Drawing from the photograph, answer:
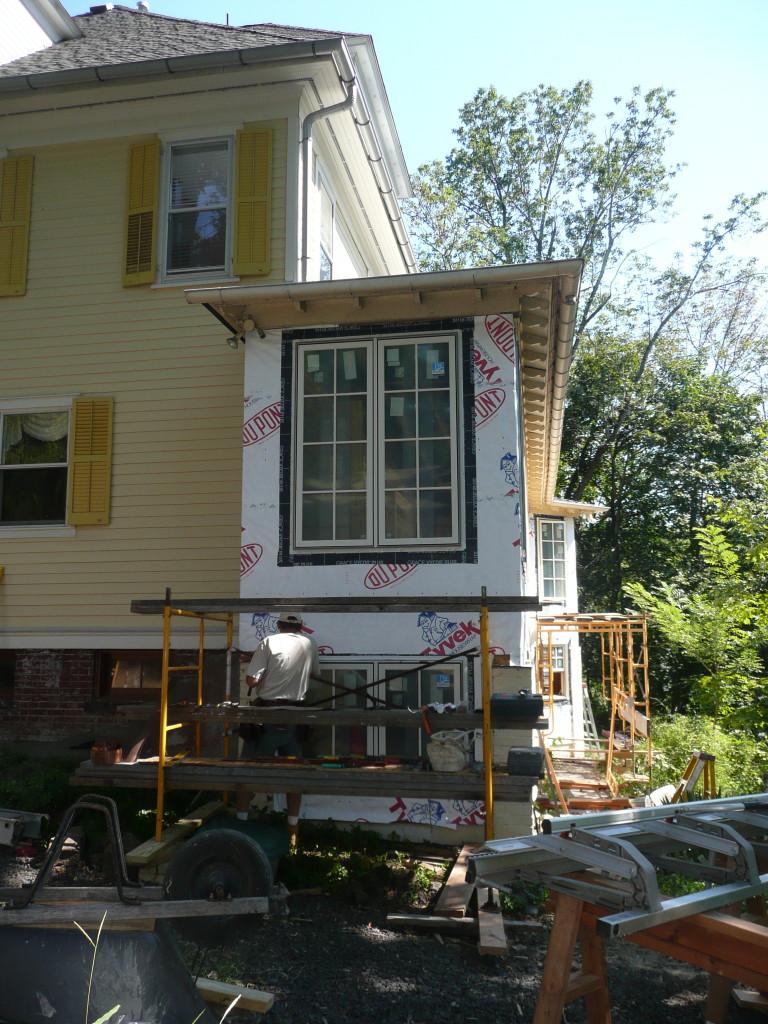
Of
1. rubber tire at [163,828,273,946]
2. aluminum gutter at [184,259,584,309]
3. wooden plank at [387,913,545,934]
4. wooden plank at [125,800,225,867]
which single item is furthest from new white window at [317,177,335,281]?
wooden plank at [387,913,545,934]

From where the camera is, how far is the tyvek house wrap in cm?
746

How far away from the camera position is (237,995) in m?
4.46

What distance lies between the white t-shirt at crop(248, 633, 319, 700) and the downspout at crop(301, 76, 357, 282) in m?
4.35

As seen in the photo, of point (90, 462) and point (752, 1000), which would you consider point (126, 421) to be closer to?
point (90, 462)

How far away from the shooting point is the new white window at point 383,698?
759 cm

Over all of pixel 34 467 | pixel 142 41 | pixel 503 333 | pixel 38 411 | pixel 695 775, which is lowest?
pixel 695 775

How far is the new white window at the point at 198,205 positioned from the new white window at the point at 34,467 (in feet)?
7.59

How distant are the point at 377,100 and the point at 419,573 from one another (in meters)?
6.77

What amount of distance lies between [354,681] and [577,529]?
18.9m

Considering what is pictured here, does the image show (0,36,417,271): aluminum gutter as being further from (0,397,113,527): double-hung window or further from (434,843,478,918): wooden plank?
(434,843,478,918): wooden plank

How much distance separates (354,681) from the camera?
778cm

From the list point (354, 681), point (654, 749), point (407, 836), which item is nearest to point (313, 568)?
point (354, 681)

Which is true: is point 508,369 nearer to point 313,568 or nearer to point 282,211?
point 313,568

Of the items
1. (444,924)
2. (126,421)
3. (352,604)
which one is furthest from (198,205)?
(444,924)
